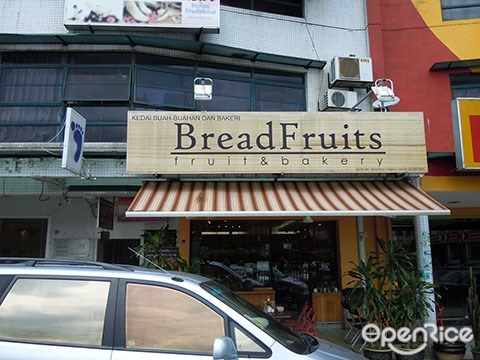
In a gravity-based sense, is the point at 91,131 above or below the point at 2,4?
below

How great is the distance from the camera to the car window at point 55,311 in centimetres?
330

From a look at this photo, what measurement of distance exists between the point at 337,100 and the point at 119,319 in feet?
25.3

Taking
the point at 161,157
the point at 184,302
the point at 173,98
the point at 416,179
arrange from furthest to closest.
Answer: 1. the point at 173,98
2. the point at 416,179
3. the point at 161,157
4. the point at 184,302

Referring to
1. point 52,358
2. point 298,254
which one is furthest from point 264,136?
point 52,358

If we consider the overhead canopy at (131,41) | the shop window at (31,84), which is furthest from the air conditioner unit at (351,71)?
the shop window at (31,84)

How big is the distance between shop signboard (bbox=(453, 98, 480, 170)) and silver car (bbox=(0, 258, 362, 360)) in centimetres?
667

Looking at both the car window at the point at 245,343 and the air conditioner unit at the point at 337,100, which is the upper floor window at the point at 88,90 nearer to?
the air conditioner unit at the point at 337,100

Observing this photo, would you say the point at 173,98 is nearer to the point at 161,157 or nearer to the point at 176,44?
the point at 176,44

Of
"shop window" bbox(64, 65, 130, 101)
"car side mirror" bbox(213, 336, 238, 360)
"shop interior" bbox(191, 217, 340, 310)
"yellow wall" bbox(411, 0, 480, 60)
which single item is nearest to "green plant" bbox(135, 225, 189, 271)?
"shop interior" bbox(191, 217, 340, 310)

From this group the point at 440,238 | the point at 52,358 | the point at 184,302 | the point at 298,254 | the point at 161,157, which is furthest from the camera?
the point at 440,238

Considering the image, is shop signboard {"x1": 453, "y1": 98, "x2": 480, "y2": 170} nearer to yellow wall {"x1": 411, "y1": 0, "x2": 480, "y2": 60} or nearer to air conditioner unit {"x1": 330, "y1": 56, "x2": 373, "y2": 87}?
air conditioner unit {"x1": 330, "y1": 56, "x2": 373, "y2": 87}

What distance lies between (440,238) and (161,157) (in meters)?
8.37

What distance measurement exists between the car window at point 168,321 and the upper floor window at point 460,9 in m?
10.6

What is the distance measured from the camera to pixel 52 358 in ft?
10.3
